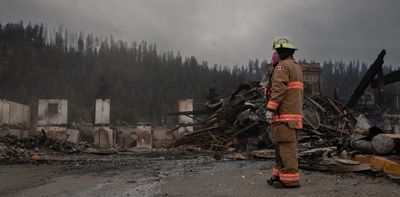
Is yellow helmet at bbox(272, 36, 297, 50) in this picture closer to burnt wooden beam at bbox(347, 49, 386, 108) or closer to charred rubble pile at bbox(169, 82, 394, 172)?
charred rubble pile at bbox(169, 82, 394, 172)

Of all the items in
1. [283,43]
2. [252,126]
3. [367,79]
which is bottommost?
[252,126]

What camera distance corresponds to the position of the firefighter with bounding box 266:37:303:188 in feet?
15.0

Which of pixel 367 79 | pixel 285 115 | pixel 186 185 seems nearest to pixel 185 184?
pixel 186 185

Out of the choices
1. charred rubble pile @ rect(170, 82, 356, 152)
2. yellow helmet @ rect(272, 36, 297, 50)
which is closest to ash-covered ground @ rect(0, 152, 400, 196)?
yellow helmet @ rect(272, 36, 297, 50)

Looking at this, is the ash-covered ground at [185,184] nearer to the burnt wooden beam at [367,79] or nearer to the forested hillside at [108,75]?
the burnt wooden beam at [367,79]

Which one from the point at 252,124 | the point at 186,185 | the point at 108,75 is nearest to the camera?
the point at 186,185

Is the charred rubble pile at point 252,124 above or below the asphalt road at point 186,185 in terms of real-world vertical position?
above

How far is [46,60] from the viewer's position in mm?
90438

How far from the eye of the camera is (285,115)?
15.7 feet

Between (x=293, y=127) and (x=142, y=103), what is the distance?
259 ft

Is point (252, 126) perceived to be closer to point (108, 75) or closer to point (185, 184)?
point (185, 184)

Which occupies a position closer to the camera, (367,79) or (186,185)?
(186,185)

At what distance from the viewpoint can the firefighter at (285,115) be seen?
458 cm

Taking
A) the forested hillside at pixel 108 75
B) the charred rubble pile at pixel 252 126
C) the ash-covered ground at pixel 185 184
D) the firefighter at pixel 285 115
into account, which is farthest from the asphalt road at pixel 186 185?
the forested hillside at pixel 108 75
